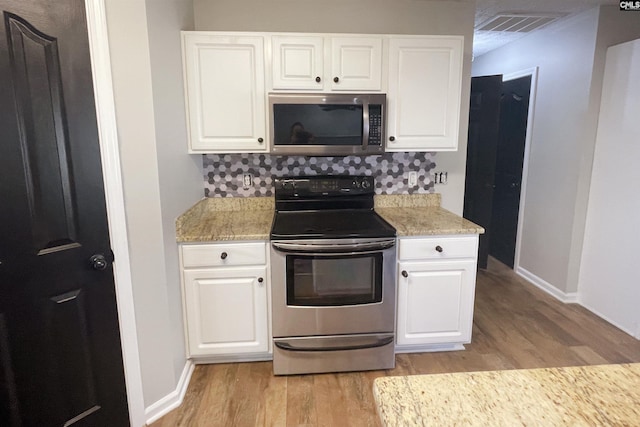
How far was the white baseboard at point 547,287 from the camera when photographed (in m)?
3.19

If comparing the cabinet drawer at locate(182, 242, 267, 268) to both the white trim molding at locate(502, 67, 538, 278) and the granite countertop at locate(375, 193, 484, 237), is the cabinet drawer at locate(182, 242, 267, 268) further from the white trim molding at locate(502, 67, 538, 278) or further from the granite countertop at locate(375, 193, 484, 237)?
the white trim molding at locate(502, 67, 538, 278)

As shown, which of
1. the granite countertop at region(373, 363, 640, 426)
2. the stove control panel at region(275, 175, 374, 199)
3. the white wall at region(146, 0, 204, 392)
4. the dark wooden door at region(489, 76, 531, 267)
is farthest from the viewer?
the dark wooden door at region(489, 76, 531, 267)

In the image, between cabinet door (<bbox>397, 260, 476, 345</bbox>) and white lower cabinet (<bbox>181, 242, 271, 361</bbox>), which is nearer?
white lower cabinet (<bbox>181, 242, 271, 361</bbox>)

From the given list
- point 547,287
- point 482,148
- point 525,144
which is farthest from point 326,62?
point 547,287

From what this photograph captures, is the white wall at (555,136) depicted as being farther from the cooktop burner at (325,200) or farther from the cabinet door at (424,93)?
the cooktop burner at (325,200)

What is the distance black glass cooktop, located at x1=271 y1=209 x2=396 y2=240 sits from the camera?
210 centimetres

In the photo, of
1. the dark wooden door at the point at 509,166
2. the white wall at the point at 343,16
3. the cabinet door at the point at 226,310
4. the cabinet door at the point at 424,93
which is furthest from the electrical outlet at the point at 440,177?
the cabinet door at the point at 226,310

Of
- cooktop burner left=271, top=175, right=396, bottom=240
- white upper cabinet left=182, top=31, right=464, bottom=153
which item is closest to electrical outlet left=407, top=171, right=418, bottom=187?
cooktop burner left=271, top=175, right=396, bottom=240

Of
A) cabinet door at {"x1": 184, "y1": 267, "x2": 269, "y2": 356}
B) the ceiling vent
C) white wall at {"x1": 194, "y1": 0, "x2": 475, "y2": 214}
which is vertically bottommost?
cabinet door at {"x1": 184, "y1": 267, "x2": 269, "y2": 356}

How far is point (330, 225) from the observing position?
2273mm

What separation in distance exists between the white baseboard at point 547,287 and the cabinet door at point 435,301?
56.2 inches

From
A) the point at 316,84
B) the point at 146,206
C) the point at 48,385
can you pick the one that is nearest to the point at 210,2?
the point at 316,84

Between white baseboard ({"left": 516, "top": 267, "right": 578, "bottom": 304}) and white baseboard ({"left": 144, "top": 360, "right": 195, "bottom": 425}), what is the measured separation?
311 centimetres

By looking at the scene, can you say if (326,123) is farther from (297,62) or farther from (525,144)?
(525,144)
